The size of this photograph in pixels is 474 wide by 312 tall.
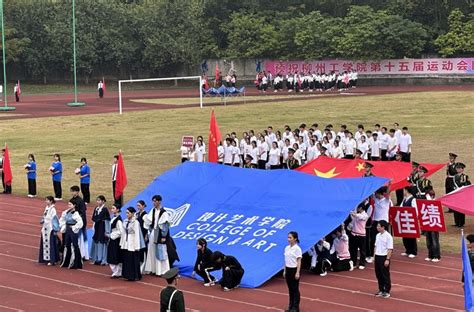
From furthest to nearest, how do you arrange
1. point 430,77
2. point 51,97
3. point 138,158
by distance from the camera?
1. point 51,97
2. point 430,77
3. point 138,158

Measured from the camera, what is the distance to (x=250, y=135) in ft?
89.0

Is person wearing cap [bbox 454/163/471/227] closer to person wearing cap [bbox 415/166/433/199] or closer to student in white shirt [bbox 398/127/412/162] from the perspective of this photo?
person wearing cap [bbox 415/166/433/199]

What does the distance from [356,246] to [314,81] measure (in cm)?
4259

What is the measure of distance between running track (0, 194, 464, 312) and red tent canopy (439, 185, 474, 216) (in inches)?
55.3

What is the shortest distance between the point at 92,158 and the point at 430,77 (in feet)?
103

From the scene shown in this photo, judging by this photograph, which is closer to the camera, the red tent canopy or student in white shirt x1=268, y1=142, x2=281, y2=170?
the red tent canopy

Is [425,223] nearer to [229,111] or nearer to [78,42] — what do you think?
[229,111]

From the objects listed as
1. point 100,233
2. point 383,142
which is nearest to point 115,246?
point 100,233

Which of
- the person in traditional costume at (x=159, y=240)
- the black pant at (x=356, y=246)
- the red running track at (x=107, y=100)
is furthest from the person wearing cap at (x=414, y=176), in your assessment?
the red running track at (x=107, y=100)

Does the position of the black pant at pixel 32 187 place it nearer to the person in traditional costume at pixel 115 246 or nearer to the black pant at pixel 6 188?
the black pant at pixel 6 188

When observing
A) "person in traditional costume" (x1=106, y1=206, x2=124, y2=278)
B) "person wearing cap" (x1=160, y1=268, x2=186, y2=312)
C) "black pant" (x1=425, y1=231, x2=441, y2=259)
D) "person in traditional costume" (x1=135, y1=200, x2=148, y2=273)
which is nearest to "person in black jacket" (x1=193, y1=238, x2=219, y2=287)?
"person in traditional costume" (x1=135, y1=200, x2=148, y2=273)

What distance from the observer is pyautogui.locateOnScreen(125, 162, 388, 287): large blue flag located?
53.0 ft

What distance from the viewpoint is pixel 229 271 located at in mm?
15094

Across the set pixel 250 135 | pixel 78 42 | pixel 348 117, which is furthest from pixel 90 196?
pixel 78 42
